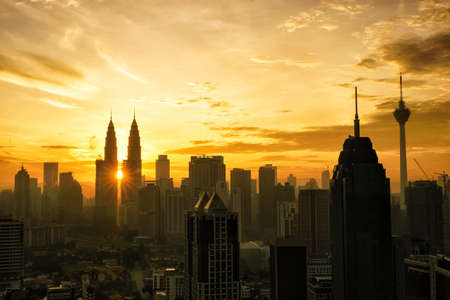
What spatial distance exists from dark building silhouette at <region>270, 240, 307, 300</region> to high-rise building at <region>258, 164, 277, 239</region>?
225 ft

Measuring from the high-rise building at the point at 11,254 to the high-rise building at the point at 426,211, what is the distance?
3057 inches

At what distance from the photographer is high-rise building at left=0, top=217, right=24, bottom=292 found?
7988 centimetres

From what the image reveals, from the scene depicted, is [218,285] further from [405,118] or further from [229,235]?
[405,118]

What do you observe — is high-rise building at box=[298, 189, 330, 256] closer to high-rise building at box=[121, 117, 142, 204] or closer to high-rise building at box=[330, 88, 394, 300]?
high-rise building at box=[330, 88, 394, 300]

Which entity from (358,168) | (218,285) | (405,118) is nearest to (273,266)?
(358,168)

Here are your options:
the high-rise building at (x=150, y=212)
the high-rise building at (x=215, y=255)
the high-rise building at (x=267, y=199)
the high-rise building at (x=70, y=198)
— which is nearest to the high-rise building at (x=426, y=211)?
the high-rise building at (x=267, y=199)

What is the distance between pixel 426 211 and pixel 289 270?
59305 millimetres

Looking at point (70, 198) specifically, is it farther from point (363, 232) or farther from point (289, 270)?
point (363, 232)

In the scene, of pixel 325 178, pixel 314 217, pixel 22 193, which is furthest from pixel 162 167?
pixel 314 217

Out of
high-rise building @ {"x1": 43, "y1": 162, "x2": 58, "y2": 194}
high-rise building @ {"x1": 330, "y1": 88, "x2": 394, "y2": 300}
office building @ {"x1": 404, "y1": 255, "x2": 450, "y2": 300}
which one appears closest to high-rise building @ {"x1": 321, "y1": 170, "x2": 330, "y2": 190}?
office building @ {"x1": 404, "y1": 255, "x2": 450, "y2": 300}

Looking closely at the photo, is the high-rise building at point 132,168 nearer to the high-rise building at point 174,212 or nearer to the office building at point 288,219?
the high-rise building at point 174,212

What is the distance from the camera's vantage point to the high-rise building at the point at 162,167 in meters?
186

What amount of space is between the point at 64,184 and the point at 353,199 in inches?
4930

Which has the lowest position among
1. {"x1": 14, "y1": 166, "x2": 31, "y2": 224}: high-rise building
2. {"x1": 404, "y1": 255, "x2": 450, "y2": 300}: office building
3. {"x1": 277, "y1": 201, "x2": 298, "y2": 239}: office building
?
{"x1": 404, "y1": 255, "x2": 450, "y2": 300}: office building
